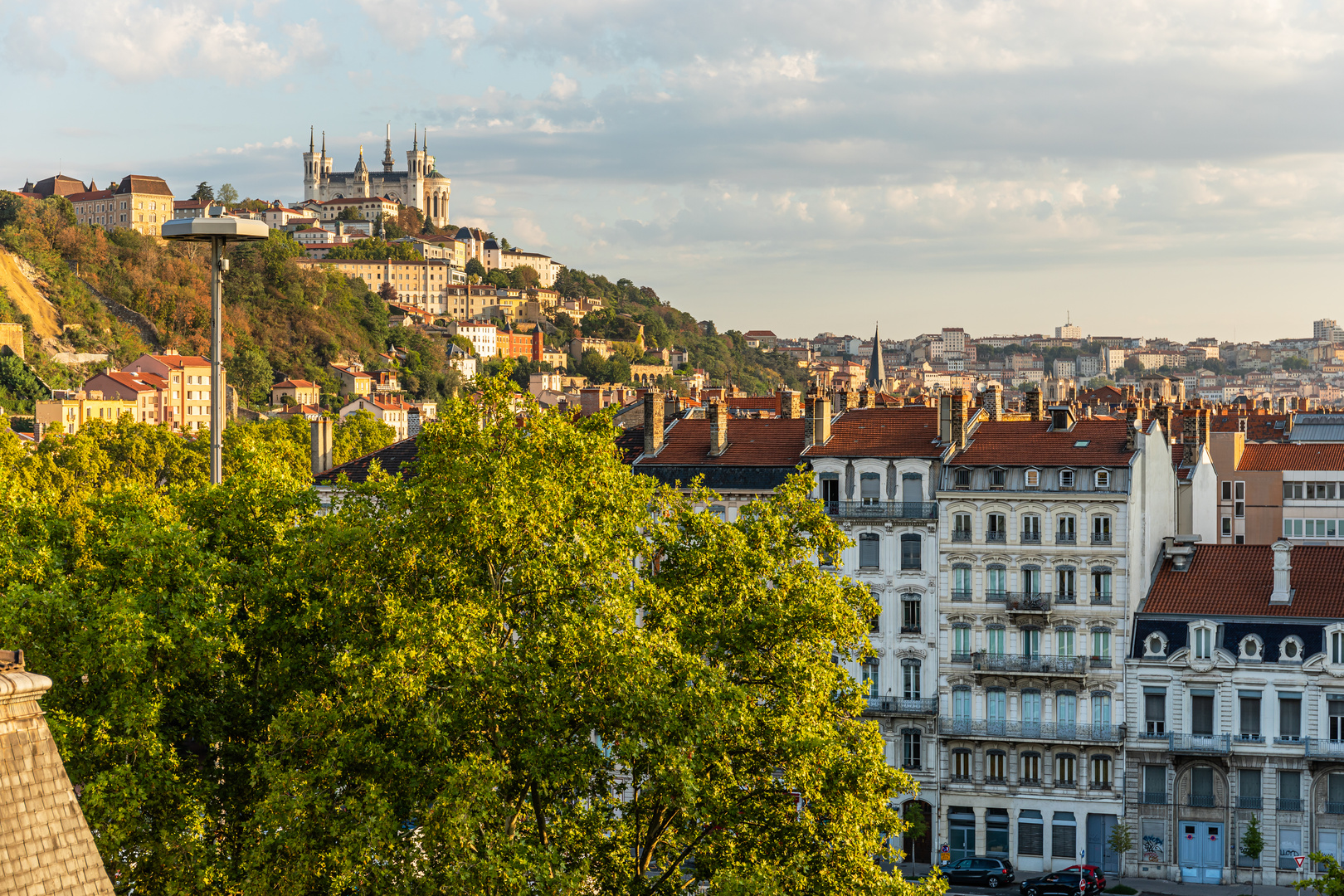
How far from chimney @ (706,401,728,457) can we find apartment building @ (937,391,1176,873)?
28.7ft

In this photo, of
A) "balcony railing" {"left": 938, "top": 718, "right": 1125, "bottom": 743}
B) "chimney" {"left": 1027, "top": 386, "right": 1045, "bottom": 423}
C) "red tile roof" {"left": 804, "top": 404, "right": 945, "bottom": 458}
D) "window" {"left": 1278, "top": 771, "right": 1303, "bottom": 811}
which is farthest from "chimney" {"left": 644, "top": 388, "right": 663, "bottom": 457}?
"window" {"left": 1278, "top": 771, "right": 1303, "bottom": 811}

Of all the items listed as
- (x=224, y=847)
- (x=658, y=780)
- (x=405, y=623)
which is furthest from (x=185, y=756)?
(x=658, y=780)

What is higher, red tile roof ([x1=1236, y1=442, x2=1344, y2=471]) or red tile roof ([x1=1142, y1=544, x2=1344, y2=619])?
red tile roof ([x1=1236, y1=442, x2=1344, y2=471])

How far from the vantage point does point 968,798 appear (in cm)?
5384

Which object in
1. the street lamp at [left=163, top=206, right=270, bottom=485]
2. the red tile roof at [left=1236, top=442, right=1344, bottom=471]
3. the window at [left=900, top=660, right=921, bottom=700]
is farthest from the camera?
the red tile roof at [left=1236, top=442, right=1344, bottom=471]

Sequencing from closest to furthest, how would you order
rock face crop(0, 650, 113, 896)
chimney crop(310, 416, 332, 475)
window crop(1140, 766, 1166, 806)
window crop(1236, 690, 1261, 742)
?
rock face crop(0, 650, 113, 896) < window crop(1236, 690, 1261, 742) < window crop(1140, 766, 1166, 806) < chimney crop(310, 416, 332, 475)

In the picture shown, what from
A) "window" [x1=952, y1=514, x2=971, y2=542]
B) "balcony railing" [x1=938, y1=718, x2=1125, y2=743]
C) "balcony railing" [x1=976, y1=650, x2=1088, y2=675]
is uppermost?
"window" [x1=952, y1=514, x2=971, y2=542]

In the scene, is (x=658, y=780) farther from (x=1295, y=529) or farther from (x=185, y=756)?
(x=1295, y=529)

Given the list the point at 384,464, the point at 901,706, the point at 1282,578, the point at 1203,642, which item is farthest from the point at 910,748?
the point at 384,464

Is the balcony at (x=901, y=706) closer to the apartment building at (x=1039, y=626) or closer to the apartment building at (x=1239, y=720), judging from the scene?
the apartment building at (x=1039, y=626)

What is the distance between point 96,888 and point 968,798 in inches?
1703

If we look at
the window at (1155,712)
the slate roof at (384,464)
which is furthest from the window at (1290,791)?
the slate roof at (384,464)

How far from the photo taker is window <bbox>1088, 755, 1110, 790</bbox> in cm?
5219

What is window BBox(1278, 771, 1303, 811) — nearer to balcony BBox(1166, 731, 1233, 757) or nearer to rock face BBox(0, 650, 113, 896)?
balcony BBox(1166, 731, 1233, 757)
